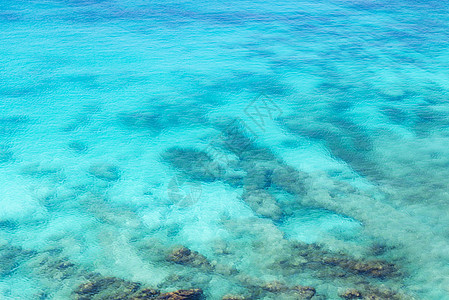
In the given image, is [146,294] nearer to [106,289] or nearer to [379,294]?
[106,289]

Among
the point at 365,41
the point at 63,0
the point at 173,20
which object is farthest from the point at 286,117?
the point at 63,0

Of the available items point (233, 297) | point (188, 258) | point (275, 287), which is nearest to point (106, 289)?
point (188, 258)

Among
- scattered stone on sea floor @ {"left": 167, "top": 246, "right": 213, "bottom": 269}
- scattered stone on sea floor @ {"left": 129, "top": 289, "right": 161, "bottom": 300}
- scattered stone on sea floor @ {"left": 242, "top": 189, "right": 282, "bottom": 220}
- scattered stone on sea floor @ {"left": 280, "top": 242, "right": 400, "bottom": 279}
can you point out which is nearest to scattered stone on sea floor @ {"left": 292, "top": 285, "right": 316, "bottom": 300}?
scattered stone on sea floor @ {"left": 280, "top": 242, "right": 400, "bottom": 279}

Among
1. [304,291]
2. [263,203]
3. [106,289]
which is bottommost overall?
[106,289]

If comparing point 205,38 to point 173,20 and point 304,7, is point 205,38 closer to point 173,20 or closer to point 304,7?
point 173,20

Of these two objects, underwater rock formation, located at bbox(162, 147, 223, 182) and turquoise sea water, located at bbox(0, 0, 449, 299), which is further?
underwater rock formation, located at bbox(162, 147, 223, 182)

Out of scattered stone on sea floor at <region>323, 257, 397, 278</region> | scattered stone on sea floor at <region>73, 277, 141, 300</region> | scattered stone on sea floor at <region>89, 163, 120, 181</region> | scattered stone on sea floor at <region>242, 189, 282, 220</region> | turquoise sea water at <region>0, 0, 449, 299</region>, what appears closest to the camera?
scattered stone on sea floor at <region>73, 277, 141, 300</region>

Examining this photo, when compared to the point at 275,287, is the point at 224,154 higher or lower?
higher

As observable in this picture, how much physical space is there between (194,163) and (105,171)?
135cm

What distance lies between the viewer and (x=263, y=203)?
19.1 feet

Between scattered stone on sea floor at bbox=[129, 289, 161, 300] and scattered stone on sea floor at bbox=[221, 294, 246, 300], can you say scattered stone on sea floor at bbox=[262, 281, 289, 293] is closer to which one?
scattered stone on sea floor at bbox=[221, 294, 246, 300]

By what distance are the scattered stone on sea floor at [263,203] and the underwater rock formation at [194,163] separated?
0.67m

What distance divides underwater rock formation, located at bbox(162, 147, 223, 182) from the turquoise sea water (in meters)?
0.03

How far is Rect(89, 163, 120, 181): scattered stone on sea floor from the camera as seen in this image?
21.0ft
